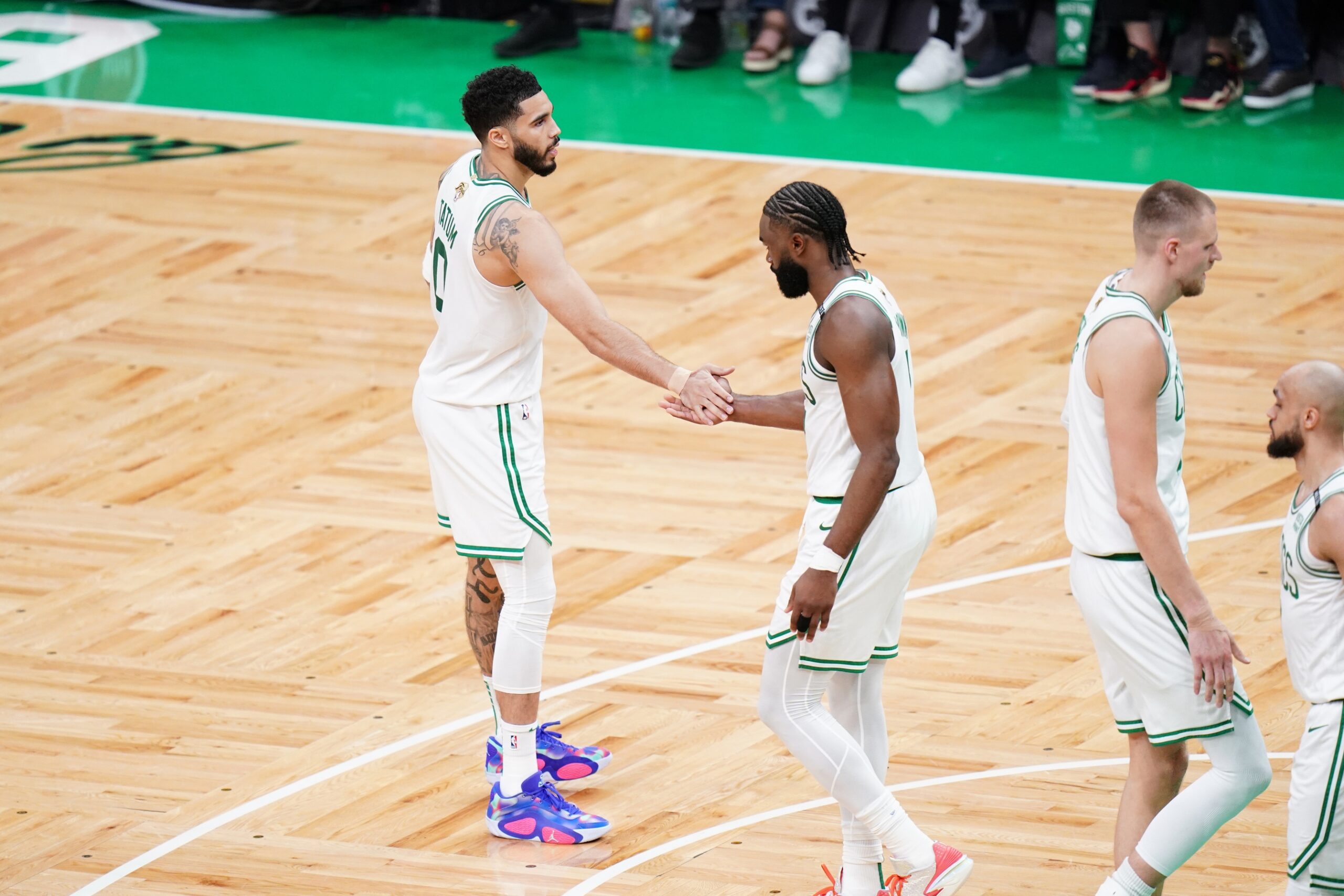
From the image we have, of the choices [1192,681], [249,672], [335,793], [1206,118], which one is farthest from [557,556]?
[1206,118]

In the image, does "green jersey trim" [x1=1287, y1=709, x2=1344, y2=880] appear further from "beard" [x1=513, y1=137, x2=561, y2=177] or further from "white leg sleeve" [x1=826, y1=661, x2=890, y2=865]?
"beard" [x1=513, y1=137, x2=561, y2=177]

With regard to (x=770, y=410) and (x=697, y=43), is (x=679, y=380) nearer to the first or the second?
(x=770, y=410)

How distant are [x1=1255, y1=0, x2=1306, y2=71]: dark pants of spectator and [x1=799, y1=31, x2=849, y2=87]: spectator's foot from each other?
2.44m

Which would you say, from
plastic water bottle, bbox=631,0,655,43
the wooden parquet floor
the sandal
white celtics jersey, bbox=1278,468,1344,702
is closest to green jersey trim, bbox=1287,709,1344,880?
white celtics jersey, bbox=1278,468,1344,702

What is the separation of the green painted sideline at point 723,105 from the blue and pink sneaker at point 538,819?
6.13m

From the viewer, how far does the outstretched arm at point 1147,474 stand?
377cm

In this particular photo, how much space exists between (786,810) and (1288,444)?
1702mm

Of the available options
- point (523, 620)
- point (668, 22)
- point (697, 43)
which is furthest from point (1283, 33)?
point (523, 620)

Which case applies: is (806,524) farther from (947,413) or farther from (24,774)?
(947,413)

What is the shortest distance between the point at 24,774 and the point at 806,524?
2289 mm

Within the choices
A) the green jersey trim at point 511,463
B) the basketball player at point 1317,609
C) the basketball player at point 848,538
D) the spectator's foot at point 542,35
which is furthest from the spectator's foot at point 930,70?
the basketball player at point 1317,609

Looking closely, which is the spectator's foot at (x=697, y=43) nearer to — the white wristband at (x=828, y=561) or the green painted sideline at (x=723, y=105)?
the green painted sideline at (x=723, y=105)

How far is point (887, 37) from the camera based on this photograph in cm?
1262

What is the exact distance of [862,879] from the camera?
4266 mm
